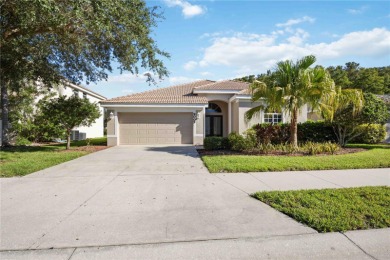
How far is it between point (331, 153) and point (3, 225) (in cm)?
1113

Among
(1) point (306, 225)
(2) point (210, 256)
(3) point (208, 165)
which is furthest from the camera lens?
(3) point (208, 165)

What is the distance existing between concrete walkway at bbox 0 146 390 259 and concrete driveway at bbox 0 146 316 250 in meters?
0.01

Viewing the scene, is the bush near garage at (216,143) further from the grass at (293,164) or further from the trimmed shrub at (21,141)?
the trimmed shrub at (21,141)

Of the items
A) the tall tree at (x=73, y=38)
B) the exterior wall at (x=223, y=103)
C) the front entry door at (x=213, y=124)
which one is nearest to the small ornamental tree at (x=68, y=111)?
the tall tree at (x=73, y=38)

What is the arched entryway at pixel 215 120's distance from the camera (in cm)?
2166

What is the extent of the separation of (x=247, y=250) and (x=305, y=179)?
4198 mm

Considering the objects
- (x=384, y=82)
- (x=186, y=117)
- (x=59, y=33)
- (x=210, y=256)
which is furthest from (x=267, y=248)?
(x=384, y=82)

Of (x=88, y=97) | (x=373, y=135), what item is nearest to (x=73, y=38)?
(x=373, y=135)

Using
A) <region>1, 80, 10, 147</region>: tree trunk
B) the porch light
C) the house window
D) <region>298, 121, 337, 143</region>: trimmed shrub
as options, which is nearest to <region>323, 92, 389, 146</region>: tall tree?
<region>298, 121, 337, 143</region>: trimmed shrub

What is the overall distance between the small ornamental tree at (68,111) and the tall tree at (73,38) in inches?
51.2

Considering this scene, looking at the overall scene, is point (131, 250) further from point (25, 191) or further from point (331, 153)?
point (331, 153)

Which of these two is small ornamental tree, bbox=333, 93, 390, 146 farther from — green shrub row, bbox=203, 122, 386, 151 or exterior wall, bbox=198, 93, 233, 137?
exterior wall, bbox=198, 93, 233, 137

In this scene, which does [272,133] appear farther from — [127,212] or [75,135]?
[75,135]

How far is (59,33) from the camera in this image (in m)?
9.60
